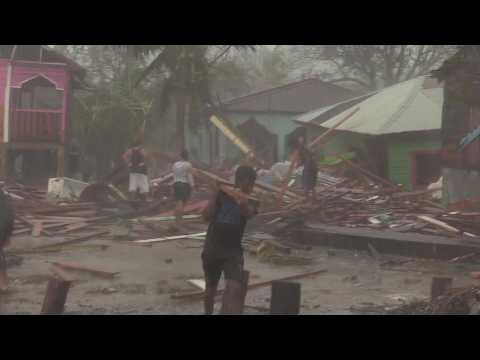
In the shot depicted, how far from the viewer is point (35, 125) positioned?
91.2 feet

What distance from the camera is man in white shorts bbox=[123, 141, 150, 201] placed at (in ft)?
61.0

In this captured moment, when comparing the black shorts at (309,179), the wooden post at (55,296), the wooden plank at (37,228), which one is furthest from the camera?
Answer: the black shorts at (309,179)

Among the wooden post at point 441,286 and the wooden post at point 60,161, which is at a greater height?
the wooden post at point 60,161

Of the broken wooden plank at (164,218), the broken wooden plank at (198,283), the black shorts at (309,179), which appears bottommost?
the broken wooden plank at (198,283)

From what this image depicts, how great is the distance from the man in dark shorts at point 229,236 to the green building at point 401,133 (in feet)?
63.5

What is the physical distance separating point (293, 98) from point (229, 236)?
33879 millimetres

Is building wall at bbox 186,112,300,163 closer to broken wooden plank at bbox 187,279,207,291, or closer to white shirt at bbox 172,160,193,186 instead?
white shirt at bbox 172,160,193,186

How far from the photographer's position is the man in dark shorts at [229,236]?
684cm

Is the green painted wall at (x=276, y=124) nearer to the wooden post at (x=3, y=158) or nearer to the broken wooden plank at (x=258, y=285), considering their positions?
the wooden post at (x=3, y=158)

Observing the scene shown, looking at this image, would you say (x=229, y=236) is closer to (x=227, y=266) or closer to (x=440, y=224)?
(x=227, y=266)

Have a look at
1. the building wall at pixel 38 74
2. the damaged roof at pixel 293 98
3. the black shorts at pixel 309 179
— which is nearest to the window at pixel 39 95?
the building wall at pixel 38 74

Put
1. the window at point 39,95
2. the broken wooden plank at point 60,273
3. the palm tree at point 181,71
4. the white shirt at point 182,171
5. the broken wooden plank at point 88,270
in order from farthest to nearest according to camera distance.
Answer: the palm tree at point 181,71, the window at point 39,95, the white shirt at point 182,171, the broken wooden plank at point 88,270, the broken wooden plank at point 60,273

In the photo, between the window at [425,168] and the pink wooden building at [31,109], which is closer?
the window at [425,168]

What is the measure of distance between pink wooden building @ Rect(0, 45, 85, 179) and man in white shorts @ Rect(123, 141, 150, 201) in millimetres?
10187
